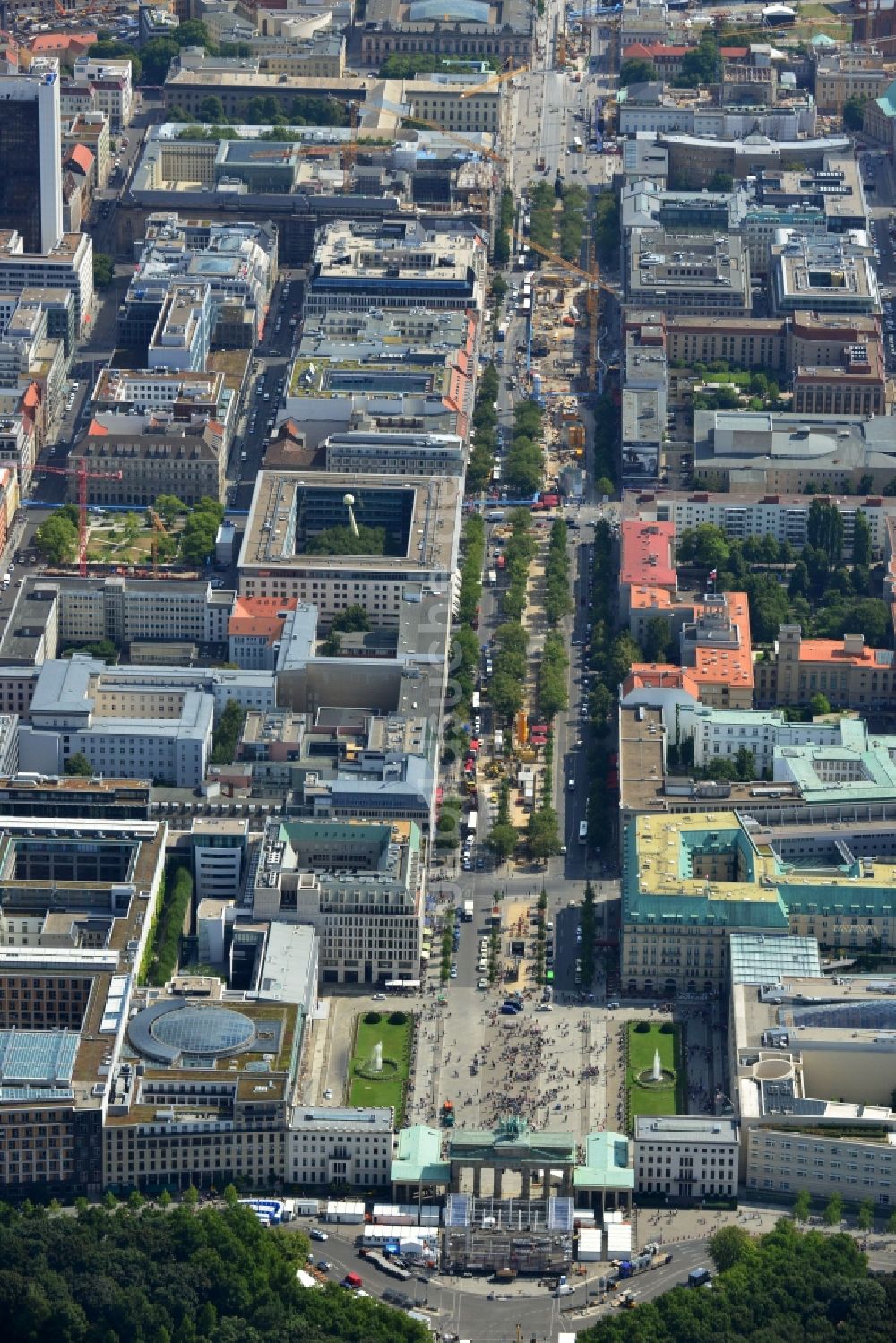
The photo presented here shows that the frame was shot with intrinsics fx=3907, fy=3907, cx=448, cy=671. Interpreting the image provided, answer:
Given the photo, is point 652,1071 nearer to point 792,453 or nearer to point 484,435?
point 792,453

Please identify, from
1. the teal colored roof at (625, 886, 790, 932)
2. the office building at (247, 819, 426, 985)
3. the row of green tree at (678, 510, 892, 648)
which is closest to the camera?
the teal colored roof at (625, 886, 790, 932)

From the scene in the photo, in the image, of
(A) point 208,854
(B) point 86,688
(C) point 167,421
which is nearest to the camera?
(A) point 208,854

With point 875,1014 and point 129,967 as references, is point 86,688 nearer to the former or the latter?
point 129,967

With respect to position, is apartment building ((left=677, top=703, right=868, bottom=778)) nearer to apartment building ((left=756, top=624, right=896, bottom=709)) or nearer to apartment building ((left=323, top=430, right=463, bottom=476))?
apartment building ((left=756, top=624, right=896, bottom=709))

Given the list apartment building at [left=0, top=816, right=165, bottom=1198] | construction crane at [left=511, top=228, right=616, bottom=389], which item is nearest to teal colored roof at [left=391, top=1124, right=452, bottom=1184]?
apartment building at [left=0, top=816, right=165, bottom=1198]

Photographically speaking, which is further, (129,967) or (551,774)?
(551,774)

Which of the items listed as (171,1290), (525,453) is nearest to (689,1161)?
(171,1290)

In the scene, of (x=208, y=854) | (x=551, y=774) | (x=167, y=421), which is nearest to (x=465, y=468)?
(x=167, y=421)
